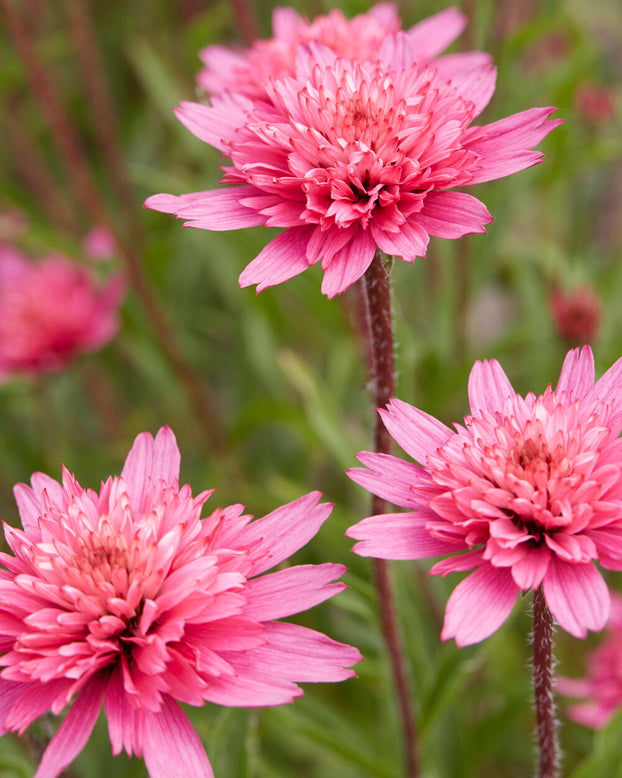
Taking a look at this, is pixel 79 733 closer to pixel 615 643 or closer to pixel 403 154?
pixel 403 154

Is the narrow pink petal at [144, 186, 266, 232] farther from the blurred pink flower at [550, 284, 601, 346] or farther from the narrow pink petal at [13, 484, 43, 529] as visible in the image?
the blurred pink flower at [550, 284, 601, 346]

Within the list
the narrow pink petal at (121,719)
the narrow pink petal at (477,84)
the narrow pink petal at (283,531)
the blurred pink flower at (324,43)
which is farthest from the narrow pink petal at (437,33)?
the narrow pink petal at (121,719)

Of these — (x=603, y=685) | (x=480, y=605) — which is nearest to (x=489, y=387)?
(x=480, y=605)

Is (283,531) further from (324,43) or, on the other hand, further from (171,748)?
(324,43)

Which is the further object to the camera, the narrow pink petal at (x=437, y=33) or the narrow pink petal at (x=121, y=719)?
the narrow pink petal at (x=437, y=33)

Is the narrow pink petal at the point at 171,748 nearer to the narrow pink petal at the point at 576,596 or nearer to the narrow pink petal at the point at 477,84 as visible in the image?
the narrow pink petal at the point at 576,596

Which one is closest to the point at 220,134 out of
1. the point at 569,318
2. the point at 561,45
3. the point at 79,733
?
the point at 79,733

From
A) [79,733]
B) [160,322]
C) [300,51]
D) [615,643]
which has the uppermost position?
[160,322]

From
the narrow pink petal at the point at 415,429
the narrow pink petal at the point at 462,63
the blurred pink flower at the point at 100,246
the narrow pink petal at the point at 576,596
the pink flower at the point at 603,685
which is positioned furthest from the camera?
the blurred pink flower at the point at 100,246
